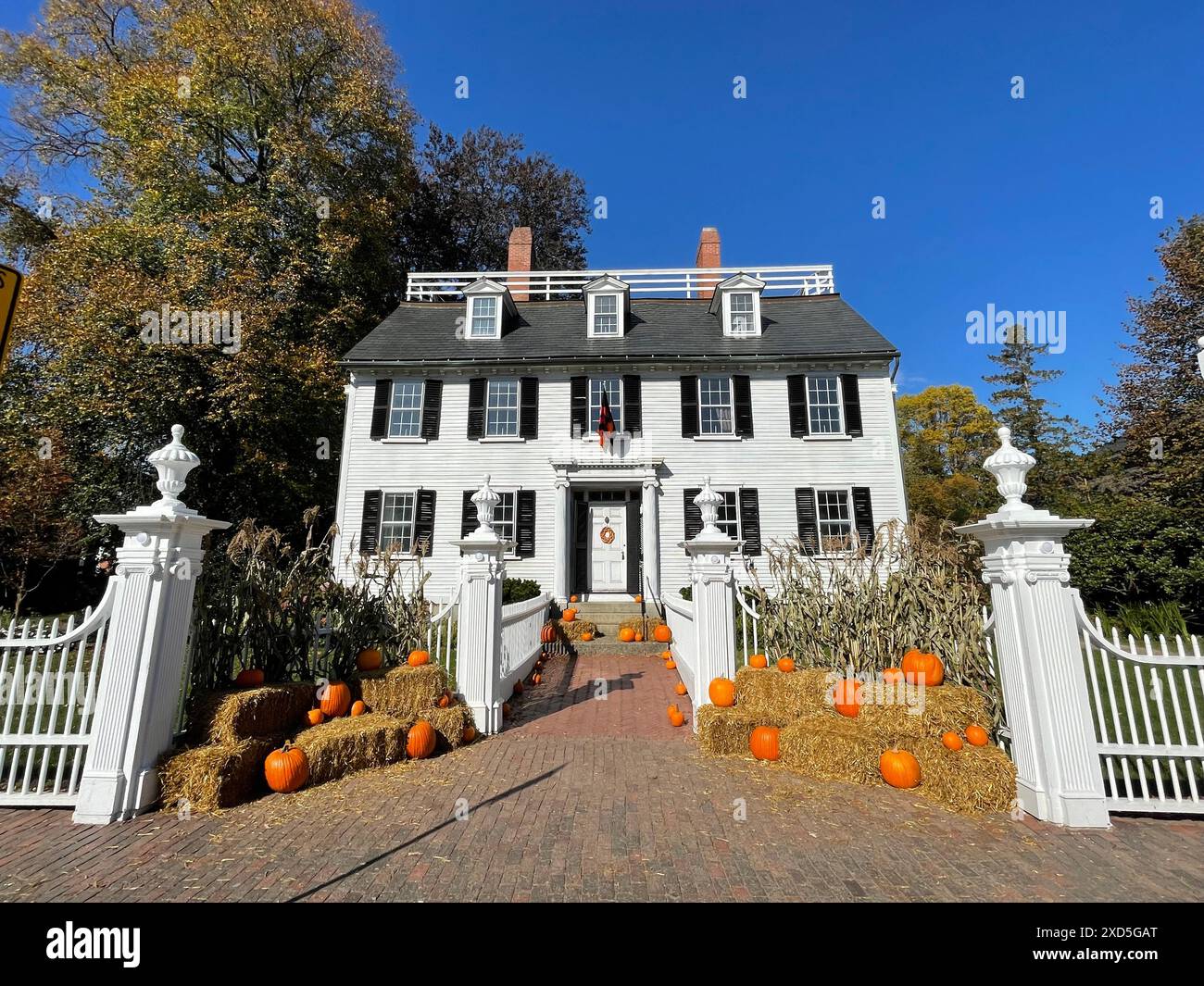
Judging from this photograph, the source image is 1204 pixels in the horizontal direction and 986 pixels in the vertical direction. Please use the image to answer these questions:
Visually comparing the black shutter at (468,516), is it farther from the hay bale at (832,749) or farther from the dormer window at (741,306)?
the hay bale at (832,749)

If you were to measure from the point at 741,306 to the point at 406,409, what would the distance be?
10214 millimetres

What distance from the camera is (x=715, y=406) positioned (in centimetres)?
1455

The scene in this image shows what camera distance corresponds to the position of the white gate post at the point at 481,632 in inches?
228

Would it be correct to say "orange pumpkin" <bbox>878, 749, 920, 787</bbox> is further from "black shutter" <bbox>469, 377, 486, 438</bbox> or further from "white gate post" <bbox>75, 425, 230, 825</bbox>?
"black shutter" <bbox>469, 377, 486, 438</bbox>

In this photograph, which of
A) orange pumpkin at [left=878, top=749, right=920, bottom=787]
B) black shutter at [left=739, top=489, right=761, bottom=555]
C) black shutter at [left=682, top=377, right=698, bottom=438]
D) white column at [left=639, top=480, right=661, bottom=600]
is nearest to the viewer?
orange pumpkin at [left=878, top=749, right=920, bottom=787]

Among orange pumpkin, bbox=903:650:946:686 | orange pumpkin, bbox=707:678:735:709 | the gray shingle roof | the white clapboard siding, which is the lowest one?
orange pumpkin, bbox=707:678:735:709

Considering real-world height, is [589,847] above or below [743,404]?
below

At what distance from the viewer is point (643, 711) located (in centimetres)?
684

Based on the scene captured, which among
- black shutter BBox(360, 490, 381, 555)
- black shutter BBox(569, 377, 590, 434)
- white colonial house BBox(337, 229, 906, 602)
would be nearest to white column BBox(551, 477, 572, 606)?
white colonial house BBox(337, 229, 906, 602)

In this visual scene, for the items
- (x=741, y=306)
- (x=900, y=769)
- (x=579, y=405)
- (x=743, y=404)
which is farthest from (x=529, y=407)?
(x=900, y=769)

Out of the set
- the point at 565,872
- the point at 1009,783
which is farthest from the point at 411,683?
the point at 1009,783

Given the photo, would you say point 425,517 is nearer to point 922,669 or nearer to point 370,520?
point 370,520

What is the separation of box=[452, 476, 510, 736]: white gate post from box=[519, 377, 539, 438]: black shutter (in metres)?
8.67

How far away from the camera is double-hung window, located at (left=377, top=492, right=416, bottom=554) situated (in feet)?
45.8
